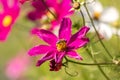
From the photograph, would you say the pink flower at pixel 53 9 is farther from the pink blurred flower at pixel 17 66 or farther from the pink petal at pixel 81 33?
the pink blurred flower at pixel 17 66

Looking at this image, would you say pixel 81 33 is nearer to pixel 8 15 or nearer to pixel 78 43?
pixel 78 43

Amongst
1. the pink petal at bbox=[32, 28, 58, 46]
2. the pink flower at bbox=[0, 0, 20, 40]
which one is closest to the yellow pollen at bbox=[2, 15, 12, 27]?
the pink flower at bbox=[0, 0, 20, 40]

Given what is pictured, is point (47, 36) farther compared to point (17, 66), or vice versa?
point (17, 66)

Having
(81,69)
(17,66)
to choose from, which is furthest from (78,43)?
(17,66)

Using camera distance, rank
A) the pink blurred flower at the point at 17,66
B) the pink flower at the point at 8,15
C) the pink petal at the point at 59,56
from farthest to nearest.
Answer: the pink blurred flower at the point at 17,66, the pink flower at the point at 8,15, the pink petal at the point at 59,56

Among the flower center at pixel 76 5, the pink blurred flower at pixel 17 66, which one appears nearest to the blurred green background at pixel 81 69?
the pink blurred flower at pixel 17 66

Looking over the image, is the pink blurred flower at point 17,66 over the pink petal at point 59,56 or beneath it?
beneath
